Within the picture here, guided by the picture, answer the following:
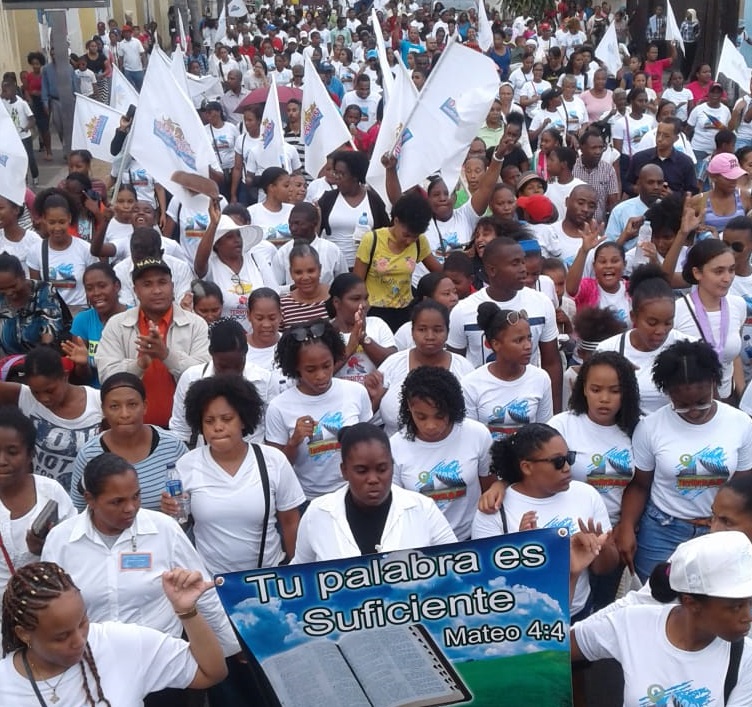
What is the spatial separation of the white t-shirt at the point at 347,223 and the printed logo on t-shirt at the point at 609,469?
3510 millimetres

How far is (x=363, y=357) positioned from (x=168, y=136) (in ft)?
9.97

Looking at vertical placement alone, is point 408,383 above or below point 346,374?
above

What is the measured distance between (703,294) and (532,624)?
2811mm

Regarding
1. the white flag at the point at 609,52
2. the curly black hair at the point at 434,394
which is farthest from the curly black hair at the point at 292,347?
the white flag at the point at 609,52

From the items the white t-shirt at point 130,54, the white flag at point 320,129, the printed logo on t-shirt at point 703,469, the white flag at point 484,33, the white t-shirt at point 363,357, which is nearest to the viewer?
the printed logo on t-shirt at point 703,469

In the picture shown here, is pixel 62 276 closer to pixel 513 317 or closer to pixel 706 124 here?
pixel 513 317

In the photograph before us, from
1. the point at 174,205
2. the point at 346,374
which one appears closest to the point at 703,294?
the point at 346,374

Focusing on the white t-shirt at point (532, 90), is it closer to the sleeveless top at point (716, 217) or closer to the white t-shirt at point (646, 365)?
the sleeveless top at point (716, 217)

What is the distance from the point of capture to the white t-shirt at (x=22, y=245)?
7559 mm

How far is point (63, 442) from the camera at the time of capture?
5.03 metres

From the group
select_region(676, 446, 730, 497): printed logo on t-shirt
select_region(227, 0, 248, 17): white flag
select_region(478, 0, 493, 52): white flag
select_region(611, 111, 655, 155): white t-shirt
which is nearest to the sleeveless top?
select_region(676, 446, 730, 497): printed logo on t-shirt

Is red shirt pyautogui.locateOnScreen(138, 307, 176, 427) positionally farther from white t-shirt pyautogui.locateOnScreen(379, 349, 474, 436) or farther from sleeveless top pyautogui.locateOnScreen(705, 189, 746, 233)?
sleeveless top pyautogui.locateOnScreen(705, 189, 746, 233)

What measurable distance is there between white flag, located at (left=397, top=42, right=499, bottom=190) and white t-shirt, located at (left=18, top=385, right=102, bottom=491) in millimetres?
3805

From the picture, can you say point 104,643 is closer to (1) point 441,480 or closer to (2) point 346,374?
(1) point 441,480
